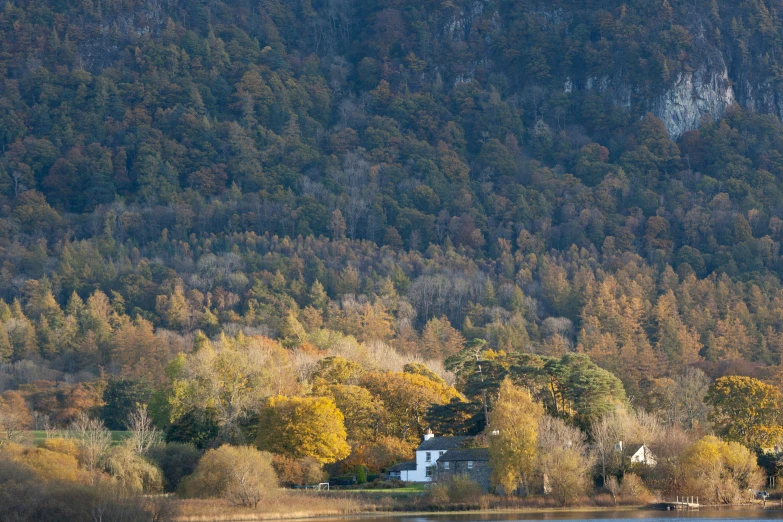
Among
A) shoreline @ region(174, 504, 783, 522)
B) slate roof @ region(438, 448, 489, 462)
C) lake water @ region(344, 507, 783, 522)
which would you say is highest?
slate roof @ region(438, 448, 489, 462)

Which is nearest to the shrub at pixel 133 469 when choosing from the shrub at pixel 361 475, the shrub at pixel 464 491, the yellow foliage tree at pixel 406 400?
the shrub at pixel 361 475

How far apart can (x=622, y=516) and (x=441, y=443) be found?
20178 millimetres

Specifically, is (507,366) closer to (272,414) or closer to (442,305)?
(272,414)

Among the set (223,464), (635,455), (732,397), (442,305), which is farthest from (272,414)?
(442,305)

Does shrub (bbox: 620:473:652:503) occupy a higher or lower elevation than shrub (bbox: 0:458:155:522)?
higher

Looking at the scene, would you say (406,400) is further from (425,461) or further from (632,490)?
(632,490)

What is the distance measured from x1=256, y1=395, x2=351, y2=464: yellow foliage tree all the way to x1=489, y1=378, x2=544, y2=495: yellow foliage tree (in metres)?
12.3

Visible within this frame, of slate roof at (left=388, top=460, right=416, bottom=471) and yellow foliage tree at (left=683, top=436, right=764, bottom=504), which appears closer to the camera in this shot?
yellow foliage tree at (left=683, top=436, right=764, bottom=504)

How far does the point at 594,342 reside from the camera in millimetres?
152250

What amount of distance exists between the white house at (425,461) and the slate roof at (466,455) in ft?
3.74

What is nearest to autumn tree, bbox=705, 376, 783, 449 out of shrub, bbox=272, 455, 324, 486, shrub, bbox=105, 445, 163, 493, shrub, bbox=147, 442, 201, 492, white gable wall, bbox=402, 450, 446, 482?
white gable wall, bbox=402, 450, 446, 482

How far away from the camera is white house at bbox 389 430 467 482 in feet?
301

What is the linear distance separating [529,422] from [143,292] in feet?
335

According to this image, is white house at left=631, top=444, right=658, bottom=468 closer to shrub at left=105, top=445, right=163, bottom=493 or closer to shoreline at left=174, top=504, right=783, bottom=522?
Answer: shoreline at left=174, top=504, right=783, bottom=522
